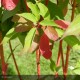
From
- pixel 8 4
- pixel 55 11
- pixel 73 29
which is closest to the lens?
pixel 73 29

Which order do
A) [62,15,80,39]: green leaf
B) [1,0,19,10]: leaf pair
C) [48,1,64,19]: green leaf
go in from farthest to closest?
[48,1,64,19]: green leaf
[1,0,19,10]: leaf pair
[62,15,80,39]: green leaf

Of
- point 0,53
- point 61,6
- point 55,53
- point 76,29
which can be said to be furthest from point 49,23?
point 55,53

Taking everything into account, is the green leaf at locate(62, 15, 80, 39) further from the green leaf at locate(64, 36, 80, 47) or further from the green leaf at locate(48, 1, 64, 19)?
the green leaf at locate(48, 1, 64, 19)

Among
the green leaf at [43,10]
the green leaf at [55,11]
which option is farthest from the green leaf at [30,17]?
the green leaf at [55,11]

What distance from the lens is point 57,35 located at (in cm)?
69

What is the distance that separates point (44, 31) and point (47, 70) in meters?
1.35

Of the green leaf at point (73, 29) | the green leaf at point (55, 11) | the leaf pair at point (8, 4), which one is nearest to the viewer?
the green leaf at point (73, 29)

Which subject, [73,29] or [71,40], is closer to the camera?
[73,29]

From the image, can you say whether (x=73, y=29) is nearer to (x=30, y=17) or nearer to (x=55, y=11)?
(x=30, y=17)

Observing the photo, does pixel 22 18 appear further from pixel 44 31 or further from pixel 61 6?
pixel 61 6

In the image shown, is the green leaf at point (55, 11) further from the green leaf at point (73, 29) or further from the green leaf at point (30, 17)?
the green leaf at point (73, 29)

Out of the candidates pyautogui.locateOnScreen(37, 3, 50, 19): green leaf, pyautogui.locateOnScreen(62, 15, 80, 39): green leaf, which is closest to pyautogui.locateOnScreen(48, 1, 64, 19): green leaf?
pyautogui.locateOnScreen(37, 3, 50, 19): green leaf

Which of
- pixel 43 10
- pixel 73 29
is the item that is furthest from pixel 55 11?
pixel 73 29

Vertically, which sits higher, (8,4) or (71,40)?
(8,4)
